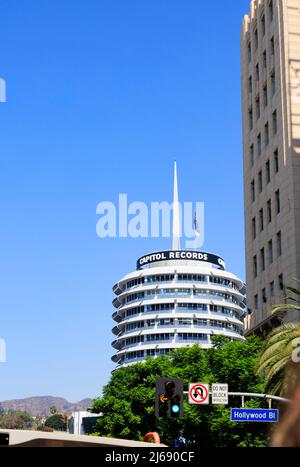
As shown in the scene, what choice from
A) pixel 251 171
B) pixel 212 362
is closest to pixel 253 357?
pixel 212 362

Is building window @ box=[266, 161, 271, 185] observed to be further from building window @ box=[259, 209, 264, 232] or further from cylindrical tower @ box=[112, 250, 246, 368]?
cylindrical tower @ box=[112, 250, 246, 368]

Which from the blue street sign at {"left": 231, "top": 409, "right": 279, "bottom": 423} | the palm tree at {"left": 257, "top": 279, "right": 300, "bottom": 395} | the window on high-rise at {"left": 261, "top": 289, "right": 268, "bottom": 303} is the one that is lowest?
the blue street sign at {"left": 231, "top": 409, "right": 279, "bottom": 423}

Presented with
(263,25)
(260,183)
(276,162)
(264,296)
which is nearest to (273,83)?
(263,25)

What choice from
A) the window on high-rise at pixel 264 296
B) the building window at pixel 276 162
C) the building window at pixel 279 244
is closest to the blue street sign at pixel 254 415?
the building window at pixel 279 244

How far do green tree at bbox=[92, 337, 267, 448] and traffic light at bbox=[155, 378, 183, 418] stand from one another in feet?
71.7

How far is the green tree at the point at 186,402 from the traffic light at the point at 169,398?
21.8 meters

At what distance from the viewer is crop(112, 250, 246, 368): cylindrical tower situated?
152 metres

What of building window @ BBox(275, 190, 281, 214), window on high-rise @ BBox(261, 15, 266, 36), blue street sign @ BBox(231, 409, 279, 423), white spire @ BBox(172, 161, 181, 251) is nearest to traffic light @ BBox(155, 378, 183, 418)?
blue street sign @ BBox(231, 409, 279, 423)

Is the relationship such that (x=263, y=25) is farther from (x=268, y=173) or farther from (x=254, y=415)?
(x=254, y=415)

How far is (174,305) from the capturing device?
504 feet

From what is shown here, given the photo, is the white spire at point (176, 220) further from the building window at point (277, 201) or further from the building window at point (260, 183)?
the building window at point (277, 201)

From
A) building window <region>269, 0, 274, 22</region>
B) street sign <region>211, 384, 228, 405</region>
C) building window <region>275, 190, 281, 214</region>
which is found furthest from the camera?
building window <region>269, 0, 274, 22</region>
